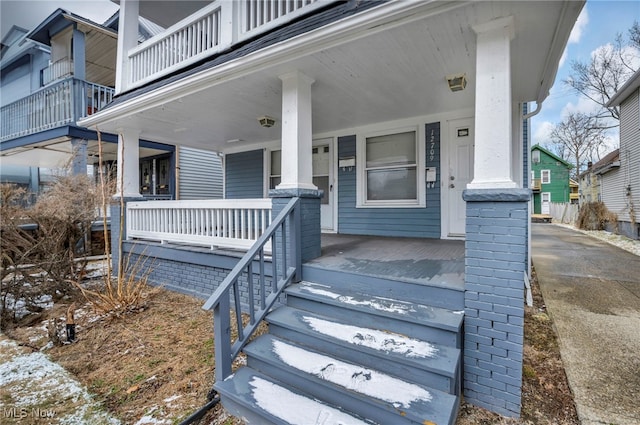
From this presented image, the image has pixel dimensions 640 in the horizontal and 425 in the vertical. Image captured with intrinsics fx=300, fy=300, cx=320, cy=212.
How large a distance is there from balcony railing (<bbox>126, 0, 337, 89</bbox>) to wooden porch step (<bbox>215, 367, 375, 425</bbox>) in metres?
3.38

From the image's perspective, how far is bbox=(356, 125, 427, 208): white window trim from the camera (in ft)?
16.2

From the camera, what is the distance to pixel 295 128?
3254 mm

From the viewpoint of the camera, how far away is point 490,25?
7.51ft

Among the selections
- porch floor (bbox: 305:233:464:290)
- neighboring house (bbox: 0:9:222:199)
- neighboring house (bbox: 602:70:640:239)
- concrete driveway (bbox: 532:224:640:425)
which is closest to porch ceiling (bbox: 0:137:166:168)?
neighboring house (bbox: 0:9:222:199)

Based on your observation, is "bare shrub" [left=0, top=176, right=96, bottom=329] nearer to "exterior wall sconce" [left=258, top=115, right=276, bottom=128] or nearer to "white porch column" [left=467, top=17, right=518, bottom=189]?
"exterior wall sconce" [left=258, top=115, right=276, bottom=128]

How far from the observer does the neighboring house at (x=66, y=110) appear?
740 centimetres

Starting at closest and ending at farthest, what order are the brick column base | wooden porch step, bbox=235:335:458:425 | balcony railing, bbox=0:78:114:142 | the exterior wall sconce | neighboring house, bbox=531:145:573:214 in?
1. wooden porch step, bbox=235:335:458:425
2. the brick column base
3. the exterior wall sconce
4. balcony railing, bbox=0:78:114:142
5. neighboring house, bbox=531:145:573:214

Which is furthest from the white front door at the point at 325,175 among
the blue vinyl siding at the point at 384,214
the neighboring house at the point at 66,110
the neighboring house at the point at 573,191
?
the neighboring house at the point at 573,191

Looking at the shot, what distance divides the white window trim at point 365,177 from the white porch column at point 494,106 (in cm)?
265

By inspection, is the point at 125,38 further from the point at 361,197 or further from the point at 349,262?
the point at 349,262

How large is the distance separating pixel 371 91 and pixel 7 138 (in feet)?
35.4

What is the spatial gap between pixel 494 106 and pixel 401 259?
175cm

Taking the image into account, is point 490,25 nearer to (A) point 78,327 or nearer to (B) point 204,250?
(B) point 204,250

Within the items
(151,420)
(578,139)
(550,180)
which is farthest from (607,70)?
(151,420)
